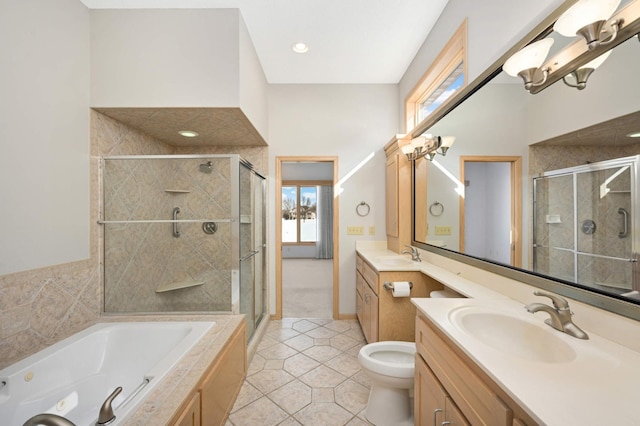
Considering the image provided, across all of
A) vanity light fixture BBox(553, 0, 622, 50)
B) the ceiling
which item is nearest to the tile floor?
vanity light fixture BBox(553, 0, 622, 50)

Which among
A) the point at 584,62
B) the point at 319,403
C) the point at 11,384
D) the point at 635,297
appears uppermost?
the point at 584,62

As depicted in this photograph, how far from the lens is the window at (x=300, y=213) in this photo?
7.38 metres

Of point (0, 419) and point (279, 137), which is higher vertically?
point (279, 137)

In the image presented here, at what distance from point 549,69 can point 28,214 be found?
264 cm

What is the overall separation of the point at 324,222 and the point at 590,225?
640 cm

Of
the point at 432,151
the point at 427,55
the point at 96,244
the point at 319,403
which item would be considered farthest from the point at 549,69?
the point at 96,244

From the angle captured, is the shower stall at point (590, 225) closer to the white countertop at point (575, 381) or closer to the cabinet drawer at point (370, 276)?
the white countertop at point (575, 381)

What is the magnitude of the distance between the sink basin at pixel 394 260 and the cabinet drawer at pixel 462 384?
1077 millimetres

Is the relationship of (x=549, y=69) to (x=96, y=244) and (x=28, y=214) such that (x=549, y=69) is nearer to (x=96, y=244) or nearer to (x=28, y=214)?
(x=28, y=214)

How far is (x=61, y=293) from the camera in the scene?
164cm

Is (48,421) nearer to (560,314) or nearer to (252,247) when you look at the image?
(560,314)

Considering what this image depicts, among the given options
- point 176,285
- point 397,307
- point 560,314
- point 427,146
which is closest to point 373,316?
point 397,307

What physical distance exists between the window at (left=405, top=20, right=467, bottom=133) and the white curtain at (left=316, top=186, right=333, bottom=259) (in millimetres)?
4405

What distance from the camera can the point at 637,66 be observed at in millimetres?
818
